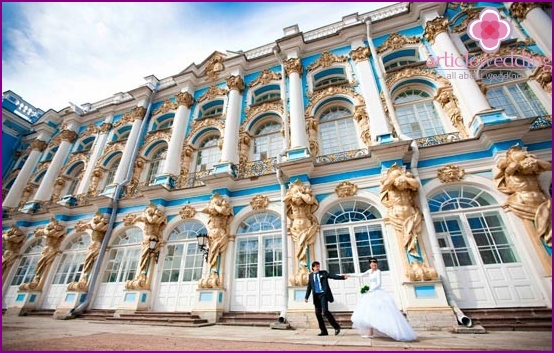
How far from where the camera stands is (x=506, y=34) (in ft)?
29.9

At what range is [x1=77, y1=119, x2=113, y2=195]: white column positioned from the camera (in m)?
12.5

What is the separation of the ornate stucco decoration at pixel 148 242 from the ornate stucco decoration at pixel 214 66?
735 cm

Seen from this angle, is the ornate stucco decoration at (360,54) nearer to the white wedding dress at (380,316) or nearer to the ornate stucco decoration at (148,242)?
the white wedding dress at (380,316)

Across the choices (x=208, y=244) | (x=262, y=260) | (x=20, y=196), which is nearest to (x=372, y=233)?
(x=262, y=260)

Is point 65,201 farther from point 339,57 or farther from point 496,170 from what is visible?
point 496,170

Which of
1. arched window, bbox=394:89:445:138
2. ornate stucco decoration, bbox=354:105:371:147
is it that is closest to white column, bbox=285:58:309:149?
ornate stucco decoration, bbox=354:105:371:147

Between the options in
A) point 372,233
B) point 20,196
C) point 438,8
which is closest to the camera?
point 372,233

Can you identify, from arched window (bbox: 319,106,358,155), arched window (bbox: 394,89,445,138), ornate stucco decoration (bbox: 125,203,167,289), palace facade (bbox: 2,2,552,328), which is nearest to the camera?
palace facade (bbox: 2,2,552,328)

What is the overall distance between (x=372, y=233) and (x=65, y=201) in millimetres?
13058

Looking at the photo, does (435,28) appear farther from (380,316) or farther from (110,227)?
(110,227)

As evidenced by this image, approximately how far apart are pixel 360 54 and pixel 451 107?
4.12 metres

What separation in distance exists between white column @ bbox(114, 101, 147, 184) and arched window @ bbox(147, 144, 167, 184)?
979 millimetres

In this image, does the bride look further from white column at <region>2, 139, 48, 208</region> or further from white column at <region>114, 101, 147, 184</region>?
white column at <region>2, 139, 48, 208</region>

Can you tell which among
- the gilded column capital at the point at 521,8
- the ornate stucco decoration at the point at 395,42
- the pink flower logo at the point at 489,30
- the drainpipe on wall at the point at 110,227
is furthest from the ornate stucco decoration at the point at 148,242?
the gilded column capital at the point at 521,8
